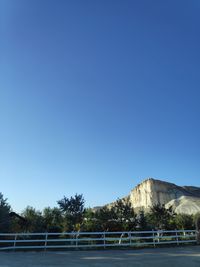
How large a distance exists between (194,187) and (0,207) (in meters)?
134

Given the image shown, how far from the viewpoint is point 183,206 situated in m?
95.5

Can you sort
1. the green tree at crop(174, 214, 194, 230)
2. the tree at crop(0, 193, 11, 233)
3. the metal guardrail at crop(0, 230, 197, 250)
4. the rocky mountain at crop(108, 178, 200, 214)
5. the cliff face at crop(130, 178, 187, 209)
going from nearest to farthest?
the metal guardrail at crop(0, 230, 197, 250) < the tree at crop(0, 193, 11, 233) < the green tree at crop(174, 214, 194, 230) < the rocky mountain at crop(108, 178, 200, 214) < the cliff face at crop(130, 178, 187, 209)

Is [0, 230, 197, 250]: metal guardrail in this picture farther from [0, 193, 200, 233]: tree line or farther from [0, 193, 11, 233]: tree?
[0, 193, 200, 233]: tree line

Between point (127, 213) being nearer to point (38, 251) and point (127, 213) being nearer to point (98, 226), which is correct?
point (98, 226)

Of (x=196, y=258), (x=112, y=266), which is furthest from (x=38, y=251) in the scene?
(x=196, y=258)

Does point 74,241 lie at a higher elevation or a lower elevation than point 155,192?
lower

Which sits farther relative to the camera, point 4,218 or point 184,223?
point 184,223

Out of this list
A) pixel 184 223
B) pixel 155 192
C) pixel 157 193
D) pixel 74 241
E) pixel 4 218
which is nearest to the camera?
pixel 74 241

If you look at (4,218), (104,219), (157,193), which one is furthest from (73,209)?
(157,193)

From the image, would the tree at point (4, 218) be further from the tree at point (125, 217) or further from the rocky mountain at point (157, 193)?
the rocky mountain at point (157, 193)

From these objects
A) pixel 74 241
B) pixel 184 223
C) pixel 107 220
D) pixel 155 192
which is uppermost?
pixel 155 192

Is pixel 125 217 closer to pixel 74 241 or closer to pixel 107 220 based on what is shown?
pixel 107 220

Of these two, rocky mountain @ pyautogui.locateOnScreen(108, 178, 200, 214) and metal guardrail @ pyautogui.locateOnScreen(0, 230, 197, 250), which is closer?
metal guardrail @ pyautogui.locateOnScreen(0, 230, 197, 250)

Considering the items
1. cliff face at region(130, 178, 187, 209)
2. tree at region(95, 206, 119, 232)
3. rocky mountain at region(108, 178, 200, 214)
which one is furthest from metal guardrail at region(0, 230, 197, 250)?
cliff face at region(130, 178, 187, 209)
